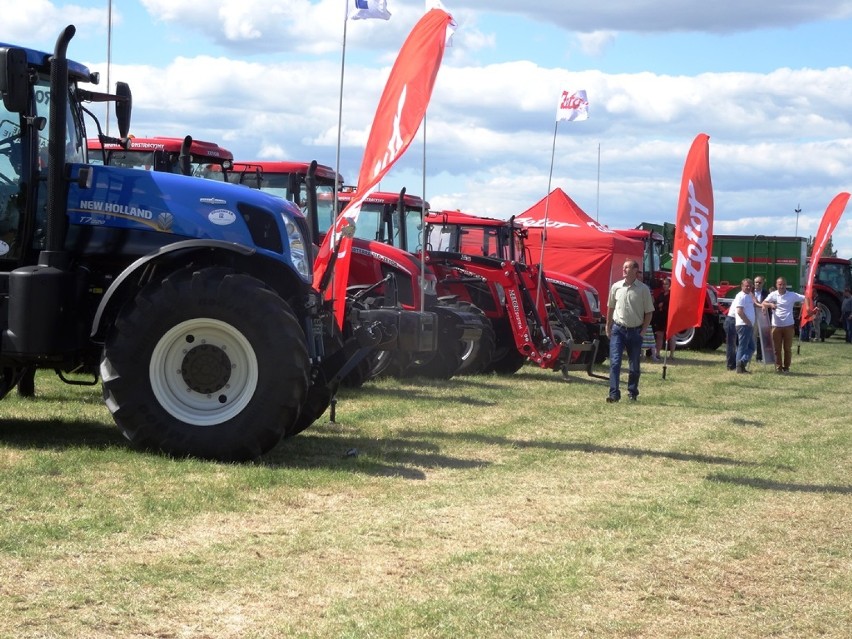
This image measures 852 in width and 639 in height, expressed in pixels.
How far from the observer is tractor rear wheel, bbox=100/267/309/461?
8297 millimetres

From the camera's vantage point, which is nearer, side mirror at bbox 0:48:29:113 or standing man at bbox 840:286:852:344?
side mirror at bbox 0:48:29:113

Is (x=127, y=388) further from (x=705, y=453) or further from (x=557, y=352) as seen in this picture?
(x=557, y=352)

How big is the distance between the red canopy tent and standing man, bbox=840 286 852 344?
1188cm

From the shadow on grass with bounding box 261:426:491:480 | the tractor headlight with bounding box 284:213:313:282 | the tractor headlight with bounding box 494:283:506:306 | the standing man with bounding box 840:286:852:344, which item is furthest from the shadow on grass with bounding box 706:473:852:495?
the standing man with bounding box 840:286:852:344

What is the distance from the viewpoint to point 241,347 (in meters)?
8.50

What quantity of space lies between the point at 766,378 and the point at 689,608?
15.7 meters

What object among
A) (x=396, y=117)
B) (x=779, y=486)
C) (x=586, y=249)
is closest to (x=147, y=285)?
(x=396, y=117)

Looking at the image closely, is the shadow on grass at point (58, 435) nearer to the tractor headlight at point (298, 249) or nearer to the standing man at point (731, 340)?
the tractor headlight at point (298, 249)

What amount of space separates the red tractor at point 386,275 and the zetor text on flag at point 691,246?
2847 mm

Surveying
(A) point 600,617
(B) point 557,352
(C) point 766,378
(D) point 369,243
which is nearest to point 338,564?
(A) point 600,617

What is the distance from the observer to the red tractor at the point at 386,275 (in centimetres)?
1503

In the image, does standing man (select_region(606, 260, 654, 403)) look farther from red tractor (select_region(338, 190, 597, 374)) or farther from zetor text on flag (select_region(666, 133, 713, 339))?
zetor text on flag (select_region(666, 133, 713, 339))

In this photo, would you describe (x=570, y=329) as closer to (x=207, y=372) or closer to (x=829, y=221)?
(x=829, y=221)

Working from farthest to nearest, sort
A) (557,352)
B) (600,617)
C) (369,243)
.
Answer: (557,352) < (369,243) < (600,617)
